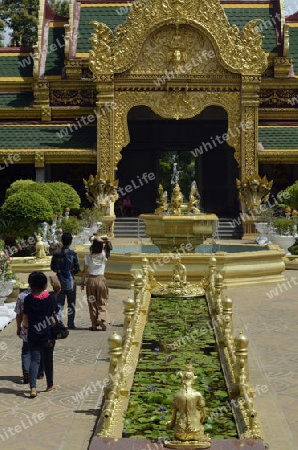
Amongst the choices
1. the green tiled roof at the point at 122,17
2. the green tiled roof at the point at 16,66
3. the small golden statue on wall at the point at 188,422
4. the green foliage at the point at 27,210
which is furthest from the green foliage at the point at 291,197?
the small golden statue on wall at the point at 188,422

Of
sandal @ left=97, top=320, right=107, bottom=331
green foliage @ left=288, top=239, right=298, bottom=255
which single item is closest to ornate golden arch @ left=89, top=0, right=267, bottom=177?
green foliage @ left=288, top=239, right=298, bottom=255

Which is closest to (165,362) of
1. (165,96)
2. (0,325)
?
(0,325)

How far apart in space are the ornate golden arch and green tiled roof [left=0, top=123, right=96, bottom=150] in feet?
3.56

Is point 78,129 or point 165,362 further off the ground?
point 78,129

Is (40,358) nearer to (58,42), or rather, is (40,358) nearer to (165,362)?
(165,362)

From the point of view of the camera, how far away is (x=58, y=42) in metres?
35.1

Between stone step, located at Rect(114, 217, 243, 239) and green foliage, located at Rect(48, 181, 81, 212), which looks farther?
stone step, located at Rect(114, 217, 243, 239)

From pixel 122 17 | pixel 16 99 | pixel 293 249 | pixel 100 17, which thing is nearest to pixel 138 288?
pixel 293 249

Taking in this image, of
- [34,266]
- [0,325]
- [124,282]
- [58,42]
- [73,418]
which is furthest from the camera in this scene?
[58,42]

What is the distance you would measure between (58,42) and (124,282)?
67.8 feet

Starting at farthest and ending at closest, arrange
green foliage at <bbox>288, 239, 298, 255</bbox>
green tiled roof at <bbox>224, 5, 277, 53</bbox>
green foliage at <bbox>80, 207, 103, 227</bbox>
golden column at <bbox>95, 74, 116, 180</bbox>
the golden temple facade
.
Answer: green tiled roof at <bbox>224, 5, 277, 53</bbox>, golden column at <bbox>95, 74, 116, 180</bbox>, the golden temple facade, green foliage at <bbox>80, 207, 103, 227</bbox>, green foliage at <bbox>288, 239, 298, 255</bbox>

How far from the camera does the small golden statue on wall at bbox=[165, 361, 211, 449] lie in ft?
20.6

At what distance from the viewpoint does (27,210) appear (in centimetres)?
2217

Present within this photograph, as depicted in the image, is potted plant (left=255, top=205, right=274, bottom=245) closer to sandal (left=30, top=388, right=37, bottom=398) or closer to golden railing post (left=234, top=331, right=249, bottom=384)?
sandal (left=30, top=388, right=37, bottom=398)
